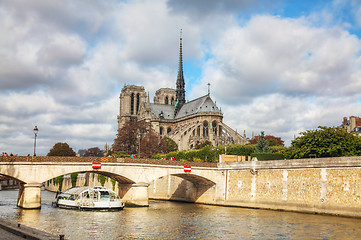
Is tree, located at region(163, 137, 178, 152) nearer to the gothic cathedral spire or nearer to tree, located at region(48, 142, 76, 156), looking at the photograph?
tree, located at region(48, 142, 76, 156)

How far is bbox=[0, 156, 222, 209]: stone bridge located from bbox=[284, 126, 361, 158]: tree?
10253 millimetres

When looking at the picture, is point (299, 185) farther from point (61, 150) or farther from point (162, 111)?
point (162, 111)

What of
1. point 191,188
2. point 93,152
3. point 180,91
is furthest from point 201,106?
point 191,188

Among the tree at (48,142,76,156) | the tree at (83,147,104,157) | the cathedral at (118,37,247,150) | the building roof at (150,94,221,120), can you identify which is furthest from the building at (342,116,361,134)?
the tree at (83,147,104,157)

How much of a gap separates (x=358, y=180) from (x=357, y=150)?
10.0 meters

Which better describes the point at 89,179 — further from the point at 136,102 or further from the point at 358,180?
the point at 136,102

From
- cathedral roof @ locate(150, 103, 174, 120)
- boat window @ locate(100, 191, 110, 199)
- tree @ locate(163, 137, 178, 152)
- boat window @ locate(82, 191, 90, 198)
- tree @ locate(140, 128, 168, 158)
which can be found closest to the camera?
boat window @ locate(100, 191, 110, 199)

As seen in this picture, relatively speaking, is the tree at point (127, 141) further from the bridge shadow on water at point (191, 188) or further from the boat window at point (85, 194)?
the boat window at point (85, 194)

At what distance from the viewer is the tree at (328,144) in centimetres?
4294

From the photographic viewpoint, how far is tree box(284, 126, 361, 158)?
Answer: 42.9 metres

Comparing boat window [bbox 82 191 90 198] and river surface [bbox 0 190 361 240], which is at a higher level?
boat window [bbox 82 191 90 198]

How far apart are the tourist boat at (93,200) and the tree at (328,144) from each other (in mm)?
19712

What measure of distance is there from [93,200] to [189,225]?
45.5 ft

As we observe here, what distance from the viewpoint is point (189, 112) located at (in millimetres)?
129000
